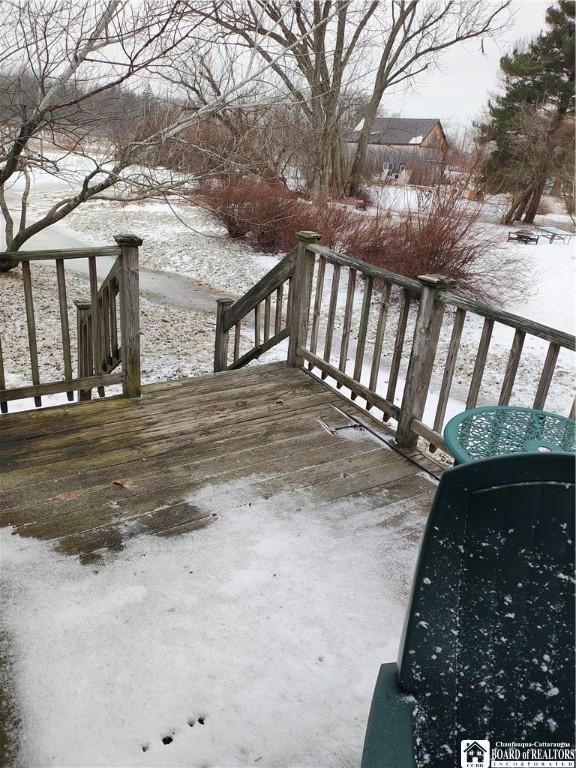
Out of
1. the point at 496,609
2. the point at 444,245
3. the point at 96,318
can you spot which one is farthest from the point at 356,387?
Result: the point at 444,245

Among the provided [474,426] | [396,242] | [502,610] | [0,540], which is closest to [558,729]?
[502,610]

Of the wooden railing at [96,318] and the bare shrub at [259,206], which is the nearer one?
the wooden railing at [96,318]

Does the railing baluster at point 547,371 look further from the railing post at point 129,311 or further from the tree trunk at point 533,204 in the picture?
the tree trunk at point 533,204

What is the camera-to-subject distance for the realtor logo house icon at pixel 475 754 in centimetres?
96

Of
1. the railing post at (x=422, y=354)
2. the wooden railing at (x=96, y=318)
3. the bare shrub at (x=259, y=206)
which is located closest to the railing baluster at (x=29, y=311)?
the wooden railing at (x=96, y=318)

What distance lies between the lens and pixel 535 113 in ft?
66.8

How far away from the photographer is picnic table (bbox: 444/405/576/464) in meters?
1.98

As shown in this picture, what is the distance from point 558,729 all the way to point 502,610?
0.21 meters

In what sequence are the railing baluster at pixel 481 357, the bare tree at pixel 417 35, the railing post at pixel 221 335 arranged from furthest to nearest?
the bare tree at pixel 417 35 → the railing post at pixel 221 335 → the railing baluster at pixel 481 357

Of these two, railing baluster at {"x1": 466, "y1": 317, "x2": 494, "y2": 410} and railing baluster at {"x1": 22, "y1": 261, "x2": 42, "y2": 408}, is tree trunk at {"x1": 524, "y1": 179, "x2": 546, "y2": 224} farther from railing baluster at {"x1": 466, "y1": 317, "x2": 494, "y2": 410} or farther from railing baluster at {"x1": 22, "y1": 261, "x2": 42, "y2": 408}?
railing baluster at {"x1": 22, "y1": 261, "x2": 42, "y2": 408}

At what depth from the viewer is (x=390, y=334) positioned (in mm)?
8938

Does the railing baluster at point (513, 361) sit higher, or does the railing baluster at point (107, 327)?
the railing baluster at point (513, 361)

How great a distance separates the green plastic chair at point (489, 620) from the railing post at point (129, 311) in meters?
2.63

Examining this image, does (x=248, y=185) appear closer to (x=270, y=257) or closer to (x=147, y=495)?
(x=270, y=257)
